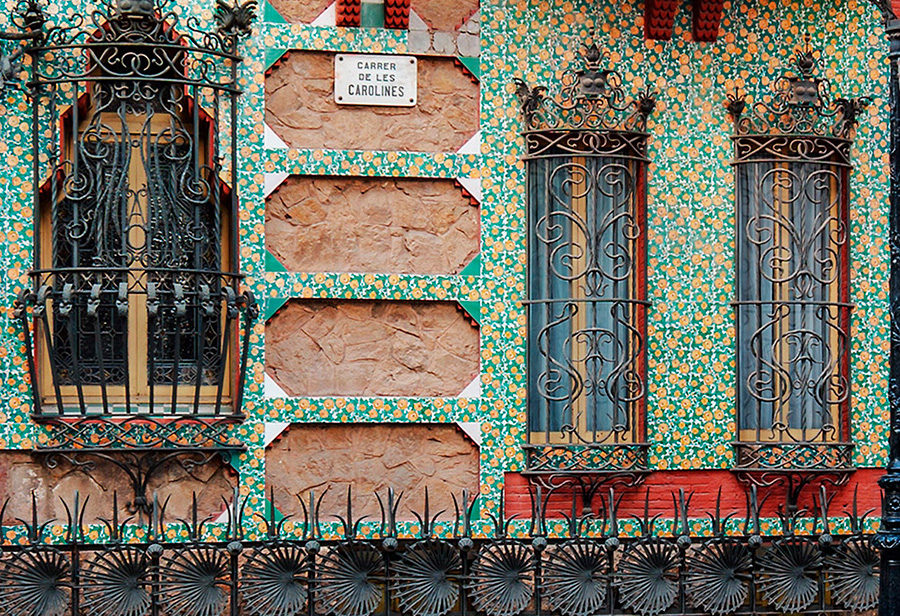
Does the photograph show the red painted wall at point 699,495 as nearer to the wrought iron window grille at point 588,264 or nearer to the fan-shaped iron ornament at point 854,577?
the wrought iron window grille at point 588,264

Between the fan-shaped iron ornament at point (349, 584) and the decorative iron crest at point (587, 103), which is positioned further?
the decorative iron crest at point (587, 103)

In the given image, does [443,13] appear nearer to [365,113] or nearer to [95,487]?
[365,113]

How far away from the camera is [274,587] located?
8602 millimetres

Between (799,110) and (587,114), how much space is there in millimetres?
1330

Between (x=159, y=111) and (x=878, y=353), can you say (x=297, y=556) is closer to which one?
(x=159, y=111)

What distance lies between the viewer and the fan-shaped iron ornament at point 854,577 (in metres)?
9.09

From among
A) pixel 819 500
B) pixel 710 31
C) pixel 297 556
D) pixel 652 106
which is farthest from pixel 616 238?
pixel 297 556

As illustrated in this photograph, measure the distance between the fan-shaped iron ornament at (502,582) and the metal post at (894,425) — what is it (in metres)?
2.22

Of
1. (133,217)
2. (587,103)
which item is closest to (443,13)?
(587,103)

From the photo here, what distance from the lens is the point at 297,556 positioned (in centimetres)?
863

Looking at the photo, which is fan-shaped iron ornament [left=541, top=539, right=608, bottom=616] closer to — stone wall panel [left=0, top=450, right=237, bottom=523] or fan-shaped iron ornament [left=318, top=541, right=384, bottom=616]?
fan-shaped iron ornament [left=318, top=541, right=384, bottom=616]

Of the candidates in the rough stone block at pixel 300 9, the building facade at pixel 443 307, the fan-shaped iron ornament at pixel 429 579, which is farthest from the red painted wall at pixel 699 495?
the rough stone block at pixel 300 9

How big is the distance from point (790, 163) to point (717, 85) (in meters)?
0.66

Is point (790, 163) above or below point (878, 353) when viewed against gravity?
above
